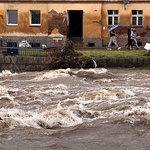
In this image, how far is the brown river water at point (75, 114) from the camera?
1205 centimetres

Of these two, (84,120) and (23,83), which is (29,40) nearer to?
(23,83)

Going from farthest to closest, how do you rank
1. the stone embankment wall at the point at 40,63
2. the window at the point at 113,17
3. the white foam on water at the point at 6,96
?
the window at the point at 113,17
the stone embankment wall at the point at 40,63
the white foam on water at the point at 6,96

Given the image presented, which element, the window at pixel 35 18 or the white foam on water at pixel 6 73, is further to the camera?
the window at pixel 35 18

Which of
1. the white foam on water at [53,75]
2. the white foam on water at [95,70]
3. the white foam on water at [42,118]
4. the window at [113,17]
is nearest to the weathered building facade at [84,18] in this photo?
the window at [113,17]

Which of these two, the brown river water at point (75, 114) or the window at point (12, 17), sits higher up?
the window at point (12, 17)

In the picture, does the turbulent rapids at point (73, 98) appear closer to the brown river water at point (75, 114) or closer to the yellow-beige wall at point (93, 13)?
the brown river water at point (75, 114)

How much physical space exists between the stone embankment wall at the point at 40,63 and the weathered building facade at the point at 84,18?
8.87 metres

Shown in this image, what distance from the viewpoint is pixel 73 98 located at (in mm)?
17672

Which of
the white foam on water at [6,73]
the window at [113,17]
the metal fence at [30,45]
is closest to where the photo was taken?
the white foam on water at [6,73]

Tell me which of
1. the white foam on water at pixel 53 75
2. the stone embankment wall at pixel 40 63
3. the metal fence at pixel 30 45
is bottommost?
the white foam on water at pixel 53 75

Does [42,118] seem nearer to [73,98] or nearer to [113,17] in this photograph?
[73,98]

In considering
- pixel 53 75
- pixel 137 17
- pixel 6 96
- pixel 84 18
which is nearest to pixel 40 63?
pixel 53 75

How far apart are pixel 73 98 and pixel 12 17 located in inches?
842

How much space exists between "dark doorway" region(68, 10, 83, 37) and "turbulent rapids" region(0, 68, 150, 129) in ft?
40.8
